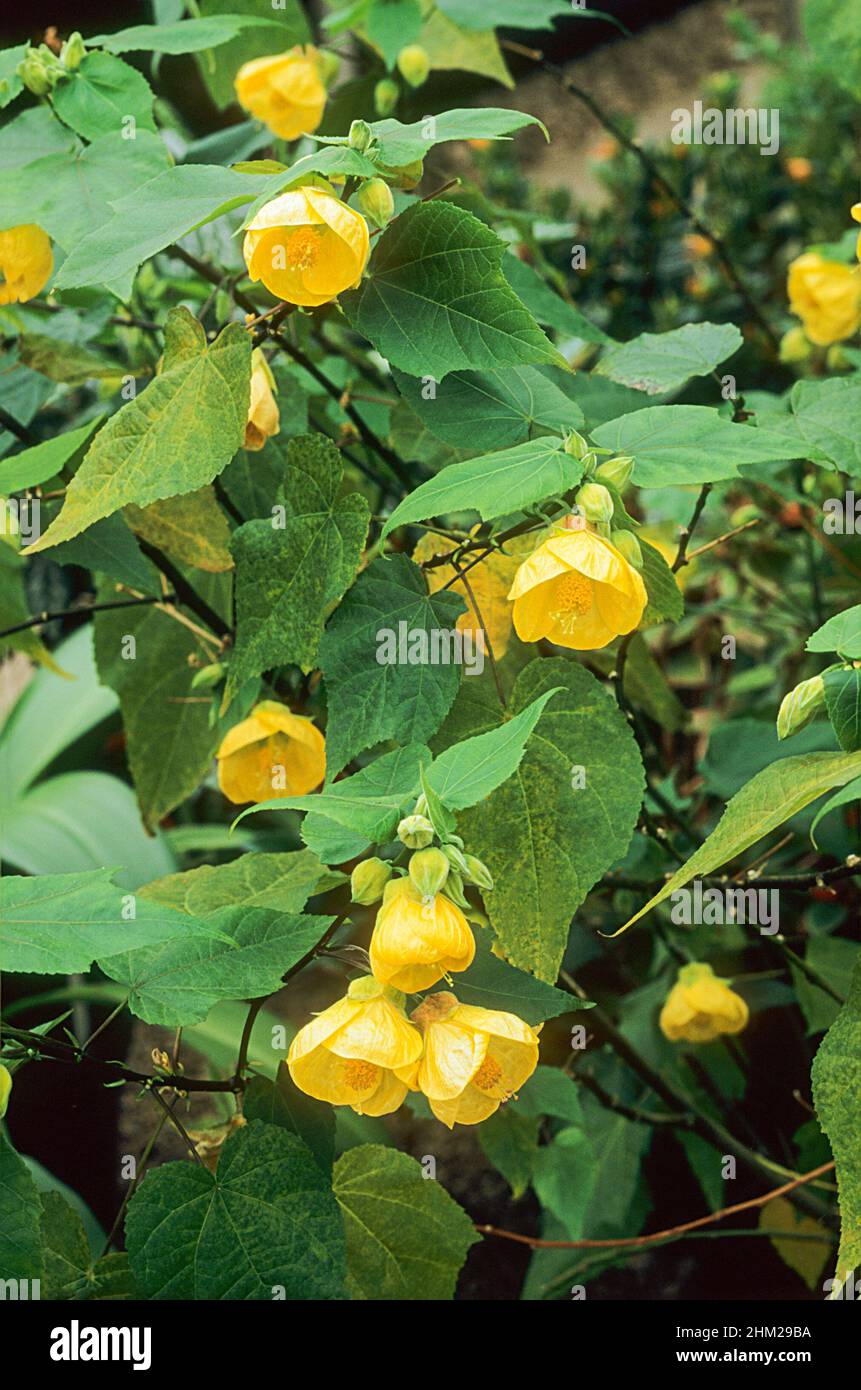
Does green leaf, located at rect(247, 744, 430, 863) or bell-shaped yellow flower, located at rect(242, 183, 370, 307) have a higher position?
bell-shaped yellow flower, located at rect(242, 183, 370, 307)

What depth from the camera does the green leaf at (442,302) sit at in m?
0.55

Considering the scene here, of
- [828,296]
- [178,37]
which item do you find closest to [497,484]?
[178,37]

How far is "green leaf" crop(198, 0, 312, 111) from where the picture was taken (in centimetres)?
88

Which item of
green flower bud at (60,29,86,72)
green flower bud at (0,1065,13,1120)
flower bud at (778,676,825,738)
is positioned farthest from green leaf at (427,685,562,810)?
green flower bud at (60,29,86,72)

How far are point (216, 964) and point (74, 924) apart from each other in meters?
0.10

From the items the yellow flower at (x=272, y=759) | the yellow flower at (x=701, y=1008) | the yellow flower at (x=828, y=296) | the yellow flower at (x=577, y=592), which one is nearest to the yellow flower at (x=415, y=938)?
the yellow flower at (x=577, y=592)

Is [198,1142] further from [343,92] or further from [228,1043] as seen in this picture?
[343,92]

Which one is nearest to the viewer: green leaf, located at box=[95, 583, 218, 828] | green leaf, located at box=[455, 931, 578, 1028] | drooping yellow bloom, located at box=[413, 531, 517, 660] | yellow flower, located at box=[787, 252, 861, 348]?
green leaf, located at box=[455, 931, 578, 1028]

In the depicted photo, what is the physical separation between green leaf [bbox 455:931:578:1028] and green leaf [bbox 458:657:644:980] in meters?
0.02

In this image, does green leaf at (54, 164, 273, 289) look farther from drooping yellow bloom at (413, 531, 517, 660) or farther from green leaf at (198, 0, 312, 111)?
green leaf at (198, 0, 312, 111)

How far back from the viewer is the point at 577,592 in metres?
0.56

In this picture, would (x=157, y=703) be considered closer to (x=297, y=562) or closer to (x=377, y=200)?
(x=297, y=562)

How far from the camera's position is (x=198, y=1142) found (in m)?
0.67
